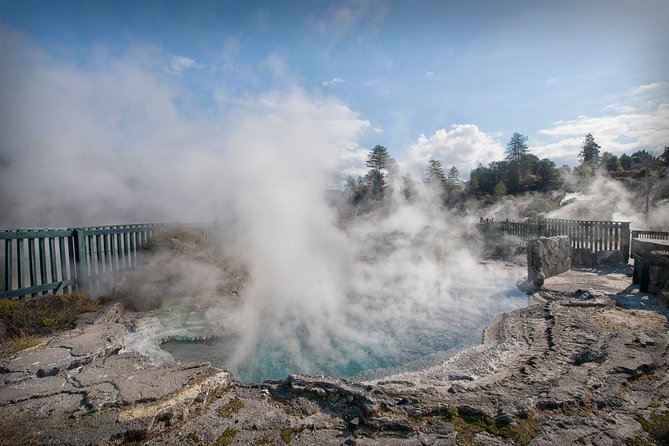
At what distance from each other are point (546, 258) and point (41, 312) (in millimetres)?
10260

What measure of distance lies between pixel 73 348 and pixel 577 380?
5.42 meters

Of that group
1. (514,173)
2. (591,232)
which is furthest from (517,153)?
(591,232)

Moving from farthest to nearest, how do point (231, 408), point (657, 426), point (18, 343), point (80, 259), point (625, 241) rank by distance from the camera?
1. point (625, 241)
2. point (80, 259)
3. point (18, 343)
4. point (231, 408)
5. point (657, 426)

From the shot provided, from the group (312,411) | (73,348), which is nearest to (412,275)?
(312,411)

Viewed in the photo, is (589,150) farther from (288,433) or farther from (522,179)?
(288,433)

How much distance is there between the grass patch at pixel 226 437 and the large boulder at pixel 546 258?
288 inches

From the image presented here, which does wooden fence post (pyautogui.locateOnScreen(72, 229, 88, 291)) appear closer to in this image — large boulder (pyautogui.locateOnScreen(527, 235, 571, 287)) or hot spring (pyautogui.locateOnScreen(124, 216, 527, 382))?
hot spring (pyautogui.locateOnScreen(124, 216, 527, 382))

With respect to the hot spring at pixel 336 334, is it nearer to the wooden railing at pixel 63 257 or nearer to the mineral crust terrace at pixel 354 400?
the mineral crust terrace at pixel 354 400

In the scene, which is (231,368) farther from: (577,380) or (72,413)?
(577,380)

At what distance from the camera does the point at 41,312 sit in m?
4.70

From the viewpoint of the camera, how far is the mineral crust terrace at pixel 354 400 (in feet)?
7.73

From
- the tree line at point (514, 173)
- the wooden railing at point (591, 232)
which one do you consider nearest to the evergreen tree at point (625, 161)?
the tree line at point (514, 173)

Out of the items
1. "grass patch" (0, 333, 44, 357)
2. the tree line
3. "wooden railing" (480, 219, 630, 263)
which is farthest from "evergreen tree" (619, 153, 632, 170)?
"grass patch" (0, 333, 44, 357)

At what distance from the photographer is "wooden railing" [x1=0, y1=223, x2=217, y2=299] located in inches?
205
